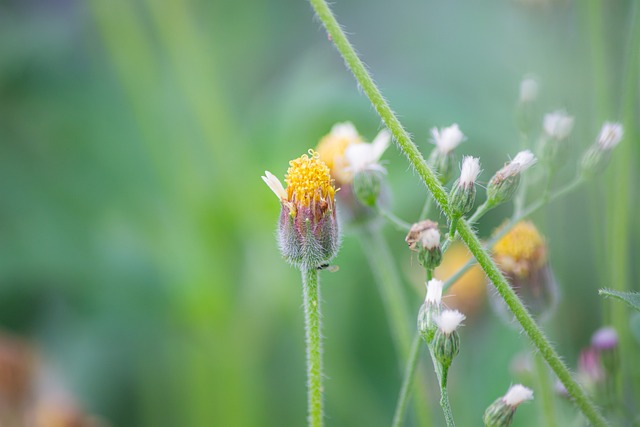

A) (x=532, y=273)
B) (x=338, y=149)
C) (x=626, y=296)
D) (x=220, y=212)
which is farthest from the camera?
(x=220, y=212)

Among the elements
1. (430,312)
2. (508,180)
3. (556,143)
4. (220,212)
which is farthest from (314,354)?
(220,212)

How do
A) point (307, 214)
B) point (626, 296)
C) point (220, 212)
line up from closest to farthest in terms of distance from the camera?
point (626, 296), point (307, 214), point (220, 212)

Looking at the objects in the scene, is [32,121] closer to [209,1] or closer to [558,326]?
[209,1]

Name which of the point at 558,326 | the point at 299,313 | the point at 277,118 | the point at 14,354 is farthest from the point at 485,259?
the point at 277,118

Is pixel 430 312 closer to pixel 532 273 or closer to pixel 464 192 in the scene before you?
pixel 464 192

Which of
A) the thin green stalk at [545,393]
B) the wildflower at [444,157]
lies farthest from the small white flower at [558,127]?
the thin green stalk at [545,393]
